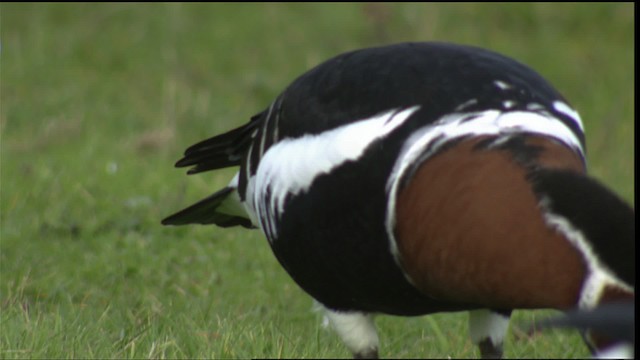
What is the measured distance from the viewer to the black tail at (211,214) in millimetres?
4582

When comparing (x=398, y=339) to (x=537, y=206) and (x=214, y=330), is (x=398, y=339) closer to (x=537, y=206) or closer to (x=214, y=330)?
(x=214, y=330)

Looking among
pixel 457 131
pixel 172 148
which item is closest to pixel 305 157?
pixel 457 131

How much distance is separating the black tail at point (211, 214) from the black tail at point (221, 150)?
114mm

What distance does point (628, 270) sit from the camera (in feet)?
9.48

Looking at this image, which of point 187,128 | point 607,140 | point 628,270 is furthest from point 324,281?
point 607,140

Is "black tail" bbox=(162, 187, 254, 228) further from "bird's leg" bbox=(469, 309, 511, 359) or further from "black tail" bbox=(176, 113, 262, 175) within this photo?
"bird's leg" bbox=(469, 309, 511, 359)

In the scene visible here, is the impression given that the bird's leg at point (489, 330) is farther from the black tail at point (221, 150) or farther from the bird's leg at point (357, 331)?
the black tail at point (221, 150)

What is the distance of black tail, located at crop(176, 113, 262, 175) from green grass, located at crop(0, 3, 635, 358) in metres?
0.46

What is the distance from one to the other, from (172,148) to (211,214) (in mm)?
2267

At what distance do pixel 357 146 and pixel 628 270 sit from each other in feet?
2.91

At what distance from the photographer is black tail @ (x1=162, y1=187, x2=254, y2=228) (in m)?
4.58

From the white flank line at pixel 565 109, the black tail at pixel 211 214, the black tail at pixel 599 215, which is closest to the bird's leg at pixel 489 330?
the white flank line at pixel 565 109

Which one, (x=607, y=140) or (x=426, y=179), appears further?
(x=607, y=140)

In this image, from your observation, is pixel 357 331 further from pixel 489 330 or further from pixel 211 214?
pixel 211 214
